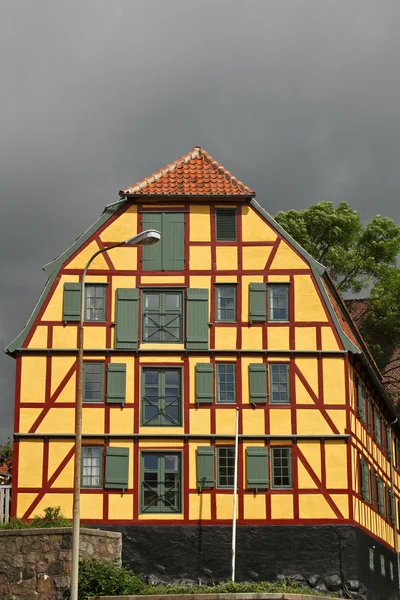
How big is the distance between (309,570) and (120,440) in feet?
22.7

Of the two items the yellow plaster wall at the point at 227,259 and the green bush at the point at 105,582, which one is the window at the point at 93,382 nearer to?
the yellow plaster wall at the point at 227,259

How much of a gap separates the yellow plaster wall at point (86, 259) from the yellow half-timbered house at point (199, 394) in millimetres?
45

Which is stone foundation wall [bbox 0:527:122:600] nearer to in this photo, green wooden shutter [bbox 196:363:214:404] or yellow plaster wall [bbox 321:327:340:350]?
green wooden shutter [bbox 196:363:214:404]

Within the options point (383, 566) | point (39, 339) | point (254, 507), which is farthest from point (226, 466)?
point (383, 566)

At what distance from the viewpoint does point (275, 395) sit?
36.2 meters

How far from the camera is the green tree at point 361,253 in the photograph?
55.4 m

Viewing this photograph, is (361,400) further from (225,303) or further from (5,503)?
(5,503)

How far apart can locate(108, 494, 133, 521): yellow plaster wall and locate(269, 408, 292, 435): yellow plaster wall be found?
4.90 m

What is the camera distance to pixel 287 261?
37094 millimetres

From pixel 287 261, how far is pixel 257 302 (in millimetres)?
1668

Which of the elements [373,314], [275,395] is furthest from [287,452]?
[373,314]

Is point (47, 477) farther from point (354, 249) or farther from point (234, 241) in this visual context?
point (354, 249)

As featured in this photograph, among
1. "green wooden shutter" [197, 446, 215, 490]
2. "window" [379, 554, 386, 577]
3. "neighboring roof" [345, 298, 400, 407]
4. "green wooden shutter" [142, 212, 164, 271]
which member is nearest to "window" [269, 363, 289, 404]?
"green wooden shutter" [197, 446, 215, 490]

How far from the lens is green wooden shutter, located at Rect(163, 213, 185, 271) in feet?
122
